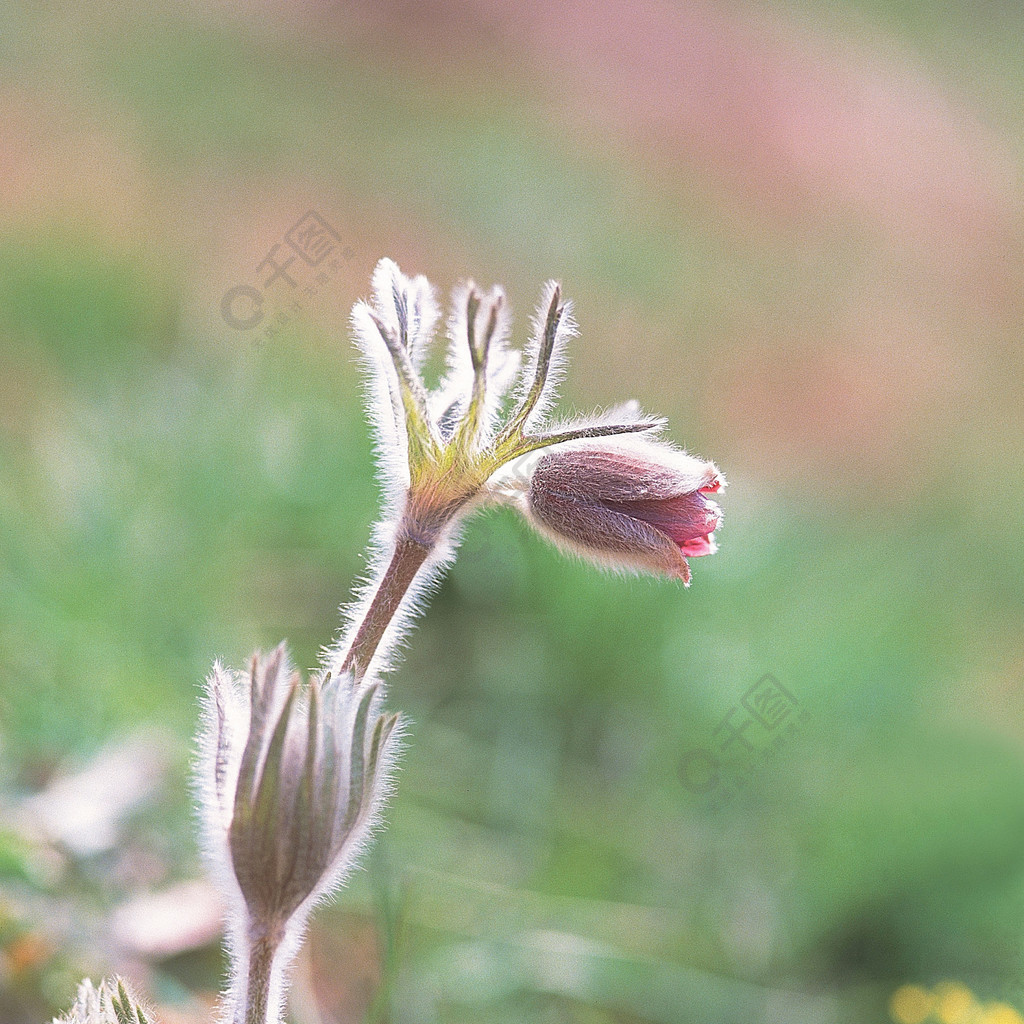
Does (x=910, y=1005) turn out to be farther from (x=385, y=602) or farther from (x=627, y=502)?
(x=385, y=602)

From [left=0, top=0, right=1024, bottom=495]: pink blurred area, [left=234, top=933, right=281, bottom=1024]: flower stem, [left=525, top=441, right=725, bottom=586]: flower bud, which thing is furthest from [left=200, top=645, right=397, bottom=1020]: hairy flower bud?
[left=0, top=0, right=1024, bottom=495]: pink blurred area

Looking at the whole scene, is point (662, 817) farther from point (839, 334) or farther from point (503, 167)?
point (503, 167)

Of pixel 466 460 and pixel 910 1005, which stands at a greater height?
pixel 466 460

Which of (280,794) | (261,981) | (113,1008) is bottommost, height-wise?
(113,1008)

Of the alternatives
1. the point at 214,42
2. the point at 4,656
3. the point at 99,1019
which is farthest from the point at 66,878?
the point at 214,42

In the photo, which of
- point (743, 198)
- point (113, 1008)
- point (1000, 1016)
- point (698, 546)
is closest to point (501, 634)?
point (1000, 1016)

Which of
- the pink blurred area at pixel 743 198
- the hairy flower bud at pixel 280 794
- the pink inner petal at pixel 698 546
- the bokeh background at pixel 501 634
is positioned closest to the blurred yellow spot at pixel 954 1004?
the bokeh background at pixel 501 634
